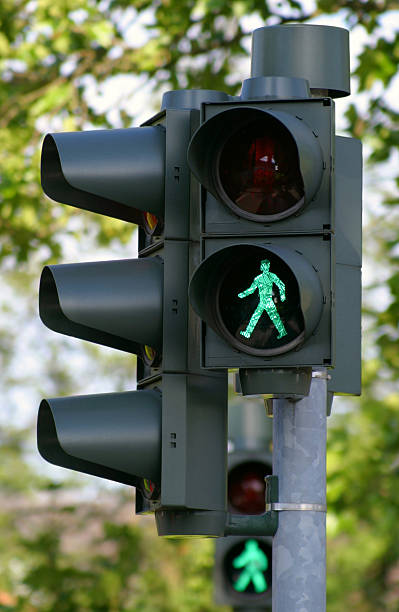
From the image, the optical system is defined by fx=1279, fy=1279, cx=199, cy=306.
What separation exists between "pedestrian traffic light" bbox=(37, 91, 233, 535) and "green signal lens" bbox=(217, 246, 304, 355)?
26cm

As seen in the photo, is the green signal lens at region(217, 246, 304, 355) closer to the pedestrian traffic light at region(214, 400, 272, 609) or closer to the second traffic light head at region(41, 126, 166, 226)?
the second traffic light head at region(41, 126, 166, 226)

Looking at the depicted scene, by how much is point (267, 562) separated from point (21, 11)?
6.12 meters

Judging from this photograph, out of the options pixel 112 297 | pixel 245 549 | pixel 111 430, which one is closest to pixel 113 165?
pixel 112 297

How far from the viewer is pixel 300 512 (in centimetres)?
383

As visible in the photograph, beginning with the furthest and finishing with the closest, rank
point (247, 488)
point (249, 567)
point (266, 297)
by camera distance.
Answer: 1. point (249, 567)
2. point (247, 488)
3. point (266, 297)

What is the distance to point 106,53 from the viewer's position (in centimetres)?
1163

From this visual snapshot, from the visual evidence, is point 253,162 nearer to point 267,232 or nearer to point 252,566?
point 267,232

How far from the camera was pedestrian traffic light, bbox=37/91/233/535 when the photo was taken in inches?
154

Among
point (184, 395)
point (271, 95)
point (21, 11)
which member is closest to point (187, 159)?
point (271, 95)

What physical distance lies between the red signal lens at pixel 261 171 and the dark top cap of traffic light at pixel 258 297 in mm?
150

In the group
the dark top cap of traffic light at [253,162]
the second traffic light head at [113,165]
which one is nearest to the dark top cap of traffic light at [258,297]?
the dark top cap of traffic light at [253,162]

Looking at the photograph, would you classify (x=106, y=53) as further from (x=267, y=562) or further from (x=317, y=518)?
(x=317, y=518)

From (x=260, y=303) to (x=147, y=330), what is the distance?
46 centimetres

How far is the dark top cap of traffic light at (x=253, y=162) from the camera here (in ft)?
12.4
